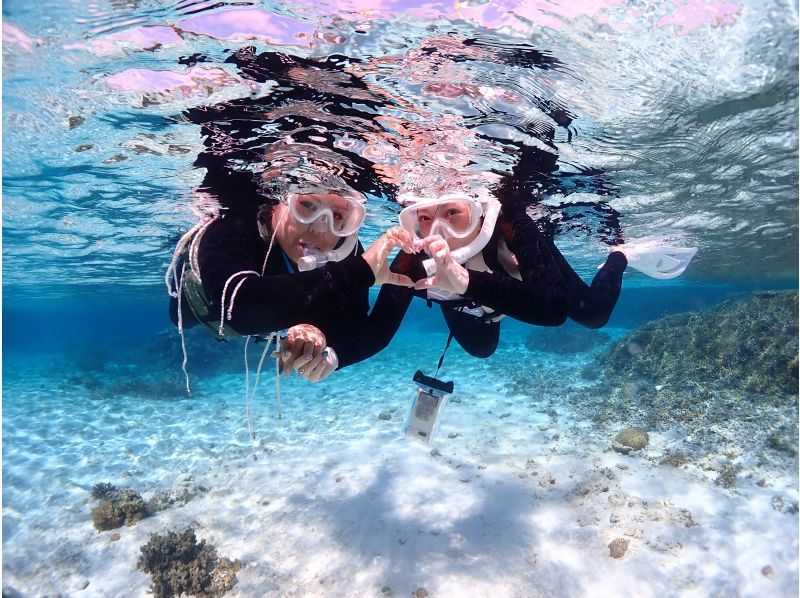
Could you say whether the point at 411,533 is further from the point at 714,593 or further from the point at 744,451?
the point at 744,451

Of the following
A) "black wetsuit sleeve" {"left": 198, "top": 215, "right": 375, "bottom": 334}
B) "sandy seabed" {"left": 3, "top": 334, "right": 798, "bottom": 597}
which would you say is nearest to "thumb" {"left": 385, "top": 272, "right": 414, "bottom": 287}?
"black wetsuit sleeve" {"left": 198, "top": 215, "right": 375, "bottom": 334}

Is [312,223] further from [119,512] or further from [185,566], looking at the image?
[119,512]

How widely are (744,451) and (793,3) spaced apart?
813 cm

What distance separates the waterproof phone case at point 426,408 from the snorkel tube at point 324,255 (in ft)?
6.45

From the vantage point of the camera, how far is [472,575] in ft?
19.2

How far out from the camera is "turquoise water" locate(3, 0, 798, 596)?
482cm

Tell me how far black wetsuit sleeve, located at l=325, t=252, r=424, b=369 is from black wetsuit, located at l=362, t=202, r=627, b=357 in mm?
14

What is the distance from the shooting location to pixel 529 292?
3.94 meters

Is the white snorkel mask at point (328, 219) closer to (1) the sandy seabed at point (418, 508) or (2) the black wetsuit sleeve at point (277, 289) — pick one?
(2) the black wetsuit sleeve at point (277, 289)

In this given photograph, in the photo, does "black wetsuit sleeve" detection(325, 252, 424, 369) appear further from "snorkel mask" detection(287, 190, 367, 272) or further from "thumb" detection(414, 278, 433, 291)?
"thumb" detection(414, 278, 433, 291)

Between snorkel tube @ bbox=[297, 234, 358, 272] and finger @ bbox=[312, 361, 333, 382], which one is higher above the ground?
snorkel tube @ bbox=[297, 234, 358, 272]

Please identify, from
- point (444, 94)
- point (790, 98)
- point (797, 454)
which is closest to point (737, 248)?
point (797, 454)

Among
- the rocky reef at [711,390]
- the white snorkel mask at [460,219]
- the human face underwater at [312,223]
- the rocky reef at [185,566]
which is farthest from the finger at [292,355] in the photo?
the rocky reef at [711,390]

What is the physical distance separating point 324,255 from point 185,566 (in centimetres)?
542
